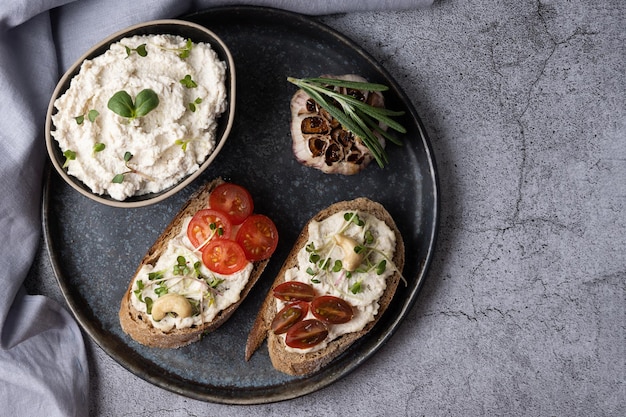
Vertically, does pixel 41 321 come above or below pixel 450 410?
above

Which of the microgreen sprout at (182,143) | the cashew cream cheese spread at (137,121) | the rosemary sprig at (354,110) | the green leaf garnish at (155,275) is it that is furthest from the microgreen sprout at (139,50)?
the green leaf garnish at (155,275)

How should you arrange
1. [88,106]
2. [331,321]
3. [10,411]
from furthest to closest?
1. [10,411]
2. [331,321]
3. [88,106]

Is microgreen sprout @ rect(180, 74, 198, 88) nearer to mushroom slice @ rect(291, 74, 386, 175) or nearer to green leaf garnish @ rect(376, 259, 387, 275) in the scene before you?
mushroom slice @ rect(291, 74, 386, 175)

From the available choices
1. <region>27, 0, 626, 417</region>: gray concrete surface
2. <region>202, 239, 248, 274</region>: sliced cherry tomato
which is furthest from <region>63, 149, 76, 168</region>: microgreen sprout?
<region>27, 0, 626, 417</region>: gray concrete surface

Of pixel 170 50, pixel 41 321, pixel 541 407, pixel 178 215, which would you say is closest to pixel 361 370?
pixel 541 407

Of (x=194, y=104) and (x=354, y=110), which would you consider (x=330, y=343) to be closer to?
(x=354, y=110)

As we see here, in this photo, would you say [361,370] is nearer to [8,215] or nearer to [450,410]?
[450,410]

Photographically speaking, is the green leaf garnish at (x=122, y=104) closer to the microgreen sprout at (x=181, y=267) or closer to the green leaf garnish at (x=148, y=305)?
the microgreen sprout at (x=181, y=267)
